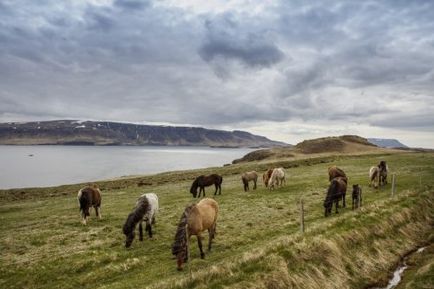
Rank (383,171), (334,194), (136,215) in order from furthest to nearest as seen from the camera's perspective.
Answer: (383,171) → (334,194) → (136,215)

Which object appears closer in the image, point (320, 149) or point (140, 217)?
point (140, 217)

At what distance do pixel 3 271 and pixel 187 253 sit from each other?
8.97 meters

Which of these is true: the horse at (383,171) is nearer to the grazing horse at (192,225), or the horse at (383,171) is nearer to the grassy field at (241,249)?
the grassy field at (241,249)

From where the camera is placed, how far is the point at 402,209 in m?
24.9

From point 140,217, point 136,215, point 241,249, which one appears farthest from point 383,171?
point 136,215

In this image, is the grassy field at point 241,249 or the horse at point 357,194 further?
the horse at point 357,194

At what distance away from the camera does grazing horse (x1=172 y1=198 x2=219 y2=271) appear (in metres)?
16.1

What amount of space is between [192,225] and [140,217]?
206 inches

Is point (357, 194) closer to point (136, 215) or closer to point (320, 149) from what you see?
point (136, 215)

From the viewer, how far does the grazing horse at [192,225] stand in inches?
634

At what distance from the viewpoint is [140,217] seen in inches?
835

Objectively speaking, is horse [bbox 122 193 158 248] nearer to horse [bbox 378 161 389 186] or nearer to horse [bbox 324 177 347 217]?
horse [bbox 324 177 347 217]

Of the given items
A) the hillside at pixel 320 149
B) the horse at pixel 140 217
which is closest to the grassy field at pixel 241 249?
the horse at pixel 140 217

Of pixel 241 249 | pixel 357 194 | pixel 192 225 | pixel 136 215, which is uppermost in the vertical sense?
pixel 357 194
